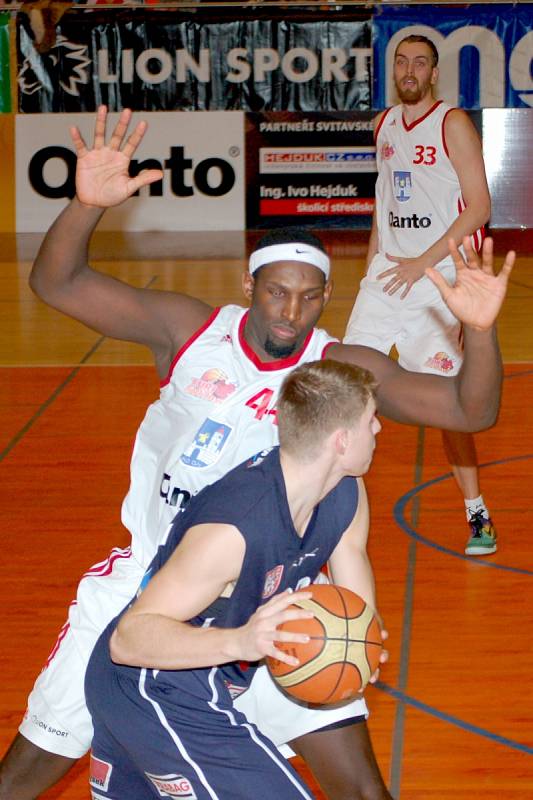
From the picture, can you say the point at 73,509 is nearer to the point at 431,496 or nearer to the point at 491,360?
the point at 431,496

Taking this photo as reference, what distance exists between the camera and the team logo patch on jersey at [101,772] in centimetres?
327

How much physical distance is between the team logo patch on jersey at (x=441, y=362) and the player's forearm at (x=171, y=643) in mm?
→ 3962

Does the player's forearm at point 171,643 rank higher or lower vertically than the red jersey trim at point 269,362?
lower

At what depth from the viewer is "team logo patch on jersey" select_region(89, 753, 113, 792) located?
3266 mm

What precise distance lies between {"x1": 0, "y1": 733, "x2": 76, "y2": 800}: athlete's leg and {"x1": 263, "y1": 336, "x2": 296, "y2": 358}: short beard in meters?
1.32

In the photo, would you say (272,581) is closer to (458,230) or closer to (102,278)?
(102,278)

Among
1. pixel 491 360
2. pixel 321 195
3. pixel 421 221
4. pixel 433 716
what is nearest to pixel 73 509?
pixel 421 221

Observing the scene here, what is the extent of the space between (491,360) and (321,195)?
47.1 ft

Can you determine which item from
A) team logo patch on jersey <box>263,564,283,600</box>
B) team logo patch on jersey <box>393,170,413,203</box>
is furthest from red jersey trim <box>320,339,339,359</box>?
team logo patch on jersey <box>393,170,413,203</box>

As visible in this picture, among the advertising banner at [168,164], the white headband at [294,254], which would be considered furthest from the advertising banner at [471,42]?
the white headband at [294,254]

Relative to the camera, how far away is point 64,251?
3.85m

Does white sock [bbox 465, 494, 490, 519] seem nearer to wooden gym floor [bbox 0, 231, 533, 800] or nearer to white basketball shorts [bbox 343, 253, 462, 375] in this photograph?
wooden gym floor [bbox 0, 231, 533, 800]

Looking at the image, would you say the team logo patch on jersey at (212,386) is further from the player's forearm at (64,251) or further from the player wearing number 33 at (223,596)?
the player wearing number 33 at (223,596)

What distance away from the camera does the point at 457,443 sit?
21.4ft
